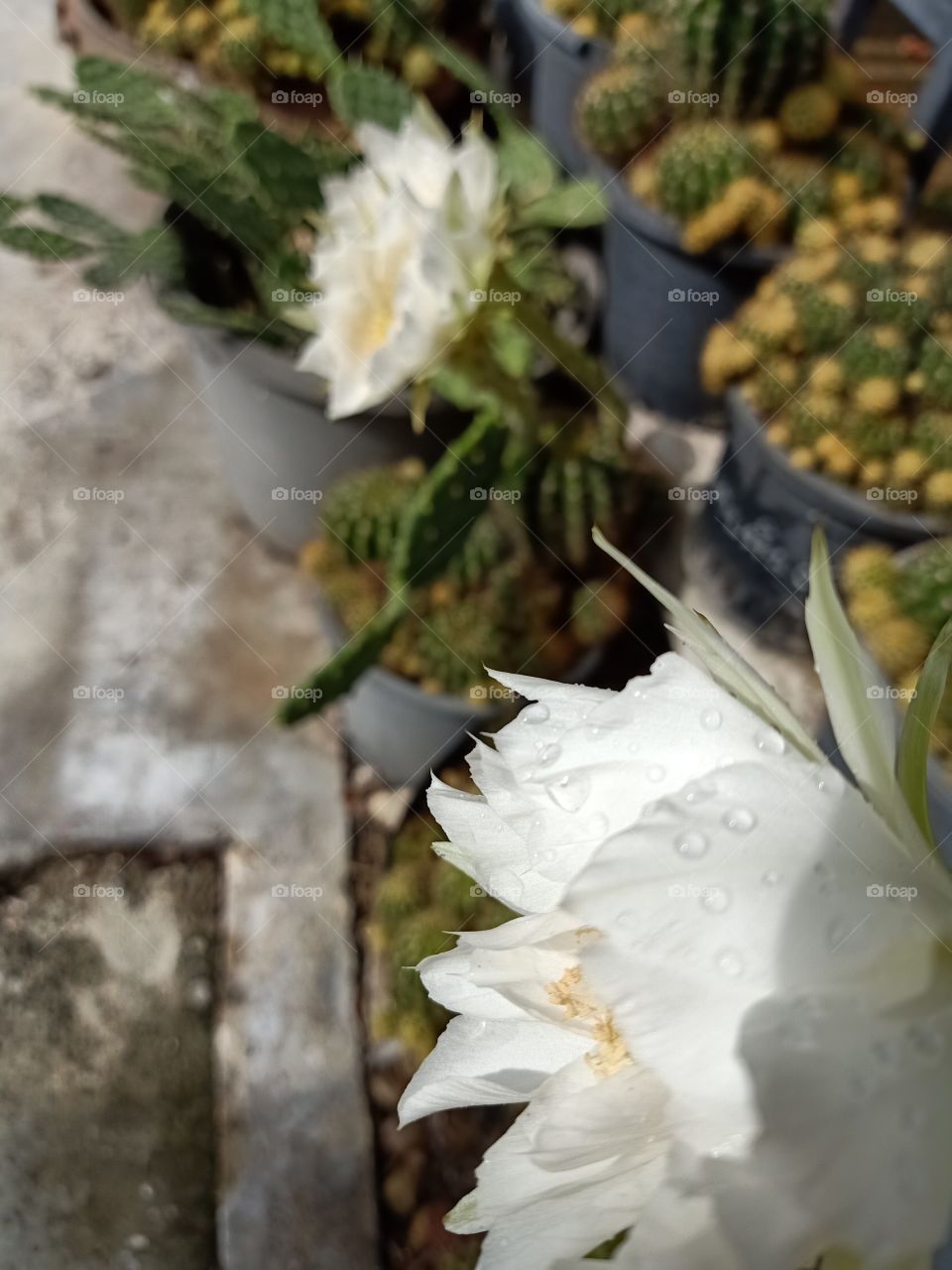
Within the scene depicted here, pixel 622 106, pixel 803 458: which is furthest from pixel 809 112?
pixel 803 458

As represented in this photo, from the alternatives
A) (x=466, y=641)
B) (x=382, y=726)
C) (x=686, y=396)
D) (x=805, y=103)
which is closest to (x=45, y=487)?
(x=382, y=726)

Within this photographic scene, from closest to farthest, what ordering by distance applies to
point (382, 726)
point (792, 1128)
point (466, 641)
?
point (792, 1128)
point (466, 641)
point (382, 726)

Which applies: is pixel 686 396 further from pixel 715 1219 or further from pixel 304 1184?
pixel 715 1219

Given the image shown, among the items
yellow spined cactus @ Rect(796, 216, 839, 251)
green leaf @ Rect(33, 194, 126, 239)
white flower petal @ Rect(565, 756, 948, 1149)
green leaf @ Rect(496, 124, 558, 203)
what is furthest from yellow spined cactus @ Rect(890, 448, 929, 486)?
green leaf @ Rect(33, 194, 126, 239)

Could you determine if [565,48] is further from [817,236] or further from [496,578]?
[496,578]

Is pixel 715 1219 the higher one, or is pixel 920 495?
pixel 715 1219

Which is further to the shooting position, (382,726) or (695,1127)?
(382,726)

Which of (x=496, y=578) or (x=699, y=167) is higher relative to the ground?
(x=699, y=167)
